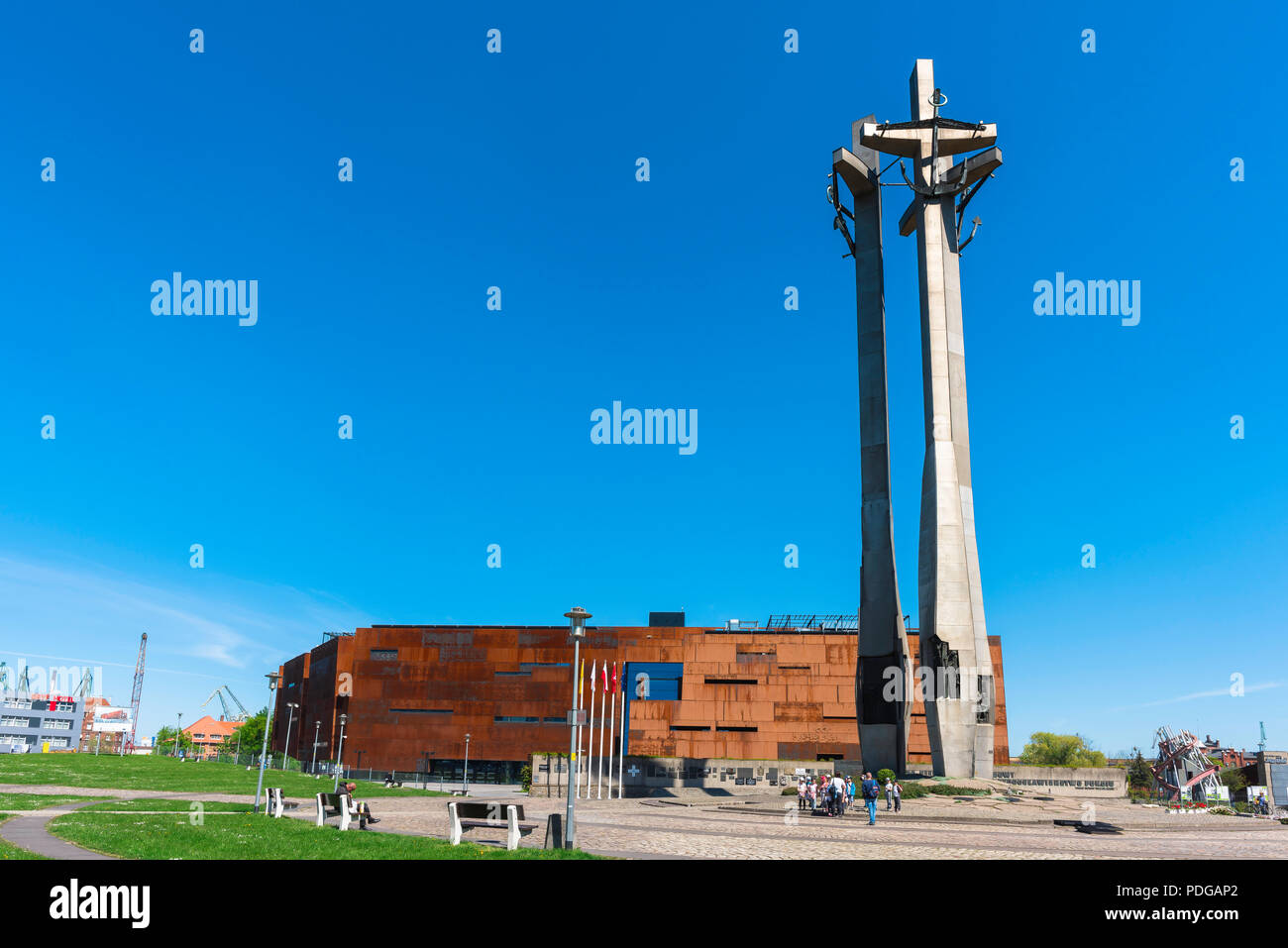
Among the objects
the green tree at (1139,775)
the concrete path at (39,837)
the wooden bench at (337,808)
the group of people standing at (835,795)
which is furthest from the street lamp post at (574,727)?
the green tree at (1139,775)

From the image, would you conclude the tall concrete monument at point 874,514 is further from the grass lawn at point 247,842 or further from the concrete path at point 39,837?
the concrete path at point 39,837

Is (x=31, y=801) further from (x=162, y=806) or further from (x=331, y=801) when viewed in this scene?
(x=331, y=801)

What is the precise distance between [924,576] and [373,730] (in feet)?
207

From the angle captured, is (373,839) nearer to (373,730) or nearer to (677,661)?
(677,661)

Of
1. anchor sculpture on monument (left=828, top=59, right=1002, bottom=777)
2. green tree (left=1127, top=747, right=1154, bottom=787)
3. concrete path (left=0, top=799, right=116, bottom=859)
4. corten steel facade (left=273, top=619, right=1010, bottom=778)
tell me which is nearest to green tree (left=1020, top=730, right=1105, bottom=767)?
green tree (left=1127, top=747, right=1154, bottom=787)

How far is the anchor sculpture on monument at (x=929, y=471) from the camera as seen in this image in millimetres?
41906

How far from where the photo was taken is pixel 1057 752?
142 metres

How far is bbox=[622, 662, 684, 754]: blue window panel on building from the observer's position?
83.9 m

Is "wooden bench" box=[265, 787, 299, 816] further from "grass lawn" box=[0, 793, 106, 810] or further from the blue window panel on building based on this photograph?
the blue window panel on building

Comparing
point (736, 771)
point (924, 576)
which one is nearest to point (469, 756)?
point (736, 771)

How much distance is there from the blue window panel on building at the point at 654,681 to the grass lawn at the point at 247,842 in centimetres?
6272
